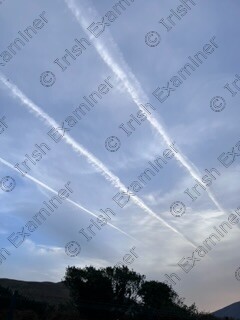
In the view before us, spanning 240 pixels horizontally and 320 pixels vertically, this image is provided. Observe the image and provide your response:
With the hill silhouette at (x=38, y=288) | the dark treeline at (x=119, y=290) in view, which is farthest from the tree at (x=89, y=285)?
the hill silhouette at (x=38, y=288)

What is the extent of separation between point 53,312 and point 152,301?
14.7m

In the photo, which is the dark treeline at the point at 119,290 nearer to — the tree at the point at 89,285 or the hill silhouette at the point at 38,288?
the tree at the point at 89,285

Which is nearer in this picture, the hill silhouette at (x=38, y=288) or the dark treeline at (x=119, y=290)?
the dark treeline at (x=119, y=290)

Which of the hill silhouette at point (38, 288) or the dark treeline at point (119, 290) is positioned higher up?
the dark treeline at point (119, 290)

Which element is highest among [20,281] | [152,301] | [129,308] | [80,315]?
[152,301]

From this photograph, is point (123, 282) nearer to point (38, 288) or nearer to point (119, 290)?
point (119, 290)

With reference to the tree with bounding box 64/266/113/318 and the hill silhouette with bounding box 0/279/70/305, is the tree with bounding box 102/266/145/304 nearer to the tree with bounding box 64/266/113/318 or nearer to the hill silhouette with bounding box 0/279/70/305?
the tree with bounding box 64/266/113/318

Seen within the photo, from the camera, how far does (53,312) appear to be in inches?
862

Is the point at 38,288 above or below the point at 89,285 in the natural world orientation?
below

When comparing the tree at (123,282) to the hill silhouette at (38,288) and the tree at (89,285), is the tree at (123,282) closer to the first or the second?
the tree at (89,285)

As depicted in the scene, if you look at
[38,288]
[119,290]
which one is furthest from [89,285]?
[38,288]

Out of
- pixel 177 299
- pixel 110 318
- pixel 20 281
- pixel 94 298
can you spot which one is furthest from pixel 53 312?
pixel 20 281

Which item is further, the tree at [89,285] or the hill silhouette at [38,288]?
the hill silhouette at [38,288]

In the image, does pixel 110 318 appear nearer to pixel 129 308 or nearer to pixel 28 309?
pixel 129 308
